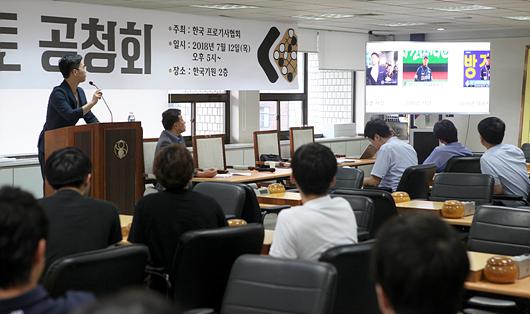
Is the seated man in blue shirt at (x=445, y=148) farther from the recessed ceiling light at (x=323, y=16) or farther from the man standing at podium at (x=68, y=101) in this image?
the man standing at podium at (x=68, y=101)

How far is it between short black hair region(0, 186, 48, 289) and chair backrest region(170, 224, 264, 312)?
1.62 metres

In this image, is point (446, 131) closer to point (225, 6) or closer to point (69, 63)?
point (225, 6)

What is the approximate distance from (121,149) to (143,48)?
3.27 meters

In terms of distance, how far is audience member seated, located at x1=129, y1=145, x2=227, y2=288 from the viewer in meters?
3.99

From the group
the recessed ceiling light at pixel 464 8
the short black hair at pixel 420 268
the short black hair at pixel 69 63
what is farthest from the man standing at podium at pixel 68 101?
the recessed ceiling light at pixel 464 8

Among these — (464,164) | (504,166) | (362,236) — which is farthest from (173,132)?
(362,236)

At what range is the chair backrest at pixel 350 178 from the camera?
7180 millimetres

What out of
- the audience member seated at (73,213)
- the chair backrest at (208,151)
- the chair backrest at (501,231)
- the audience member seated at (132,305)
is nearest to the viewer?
the audience member seated at (132,305)

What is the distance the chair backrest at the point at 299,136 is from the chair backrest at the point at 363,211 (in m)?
5.71

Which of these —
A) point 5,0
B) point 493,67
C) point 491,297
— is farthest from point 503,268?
point 493,67

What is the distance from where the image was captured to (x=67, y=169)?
3.64 metres

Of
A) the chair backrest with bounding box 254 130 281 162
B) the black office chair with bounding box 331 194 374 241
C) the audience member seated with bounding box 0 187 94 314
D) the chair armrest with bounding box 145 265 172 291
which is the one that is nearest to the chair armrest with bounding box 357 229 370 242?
the black office chair with bounding box 331 194 374 241

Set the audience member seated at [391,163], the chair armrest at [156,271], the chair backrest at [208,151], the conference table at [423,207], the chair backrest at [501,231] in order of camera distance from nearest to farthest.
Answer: the chair armrest at [156,271]
the chair backrest at [501,231]
the conference table at [423,207]
the audience member seated at [391,163]
the chair backrest at [208,151]

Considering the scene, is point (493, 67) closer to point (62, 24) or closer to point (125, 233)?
point (62, 24)
